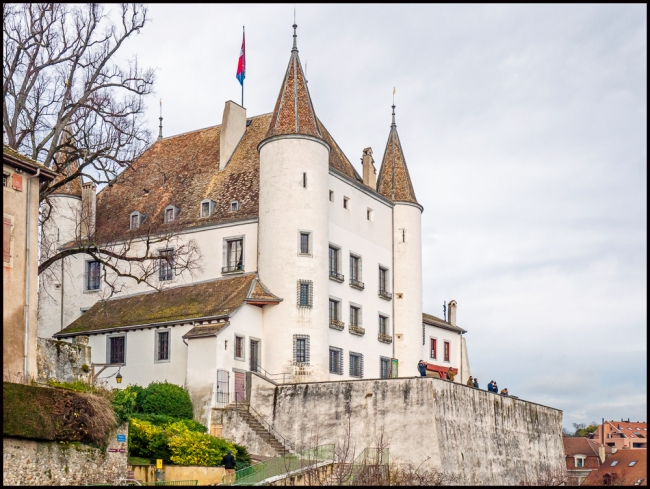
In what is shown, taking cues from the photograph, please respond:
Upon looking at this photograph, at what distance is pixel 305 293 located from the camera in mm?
48812

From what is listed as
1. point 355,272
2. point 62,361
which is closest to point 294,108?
point 355,272

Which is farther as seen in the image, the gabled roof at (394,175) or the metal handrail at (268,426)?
the gabled roof at (394,175)

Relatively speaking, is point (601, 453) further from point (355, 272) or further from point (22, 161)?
point (22, 161)

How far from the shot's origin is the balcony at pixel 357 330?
51938 millimetres

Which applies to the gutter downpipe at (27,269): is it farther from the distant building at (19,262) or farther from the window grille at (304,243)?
the window grille at (304,243)

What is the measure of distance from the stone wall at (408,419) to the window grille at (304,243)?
21.2 feet

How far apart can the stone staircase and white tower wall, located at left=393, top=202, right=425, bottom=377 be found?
1192 centimetres

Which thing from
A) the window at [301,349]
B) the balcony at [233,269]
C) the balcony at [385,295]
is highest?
the balcony at [233,269]

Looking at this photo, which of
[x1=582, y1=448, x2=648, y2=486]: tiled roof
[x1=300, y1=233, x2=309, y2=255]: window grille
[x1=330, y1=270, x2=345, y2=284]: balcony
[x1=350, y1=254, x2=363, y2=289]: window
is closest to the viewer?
[x1=300, y1=233, x2=309, y2=255]: window grille

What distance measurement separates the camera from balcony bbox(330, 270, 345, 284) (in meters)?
51.1

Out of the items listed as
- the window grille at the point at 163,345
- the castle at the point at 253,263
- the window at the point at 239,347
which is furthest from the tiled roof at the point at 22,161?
the window grille at the point at 163,345

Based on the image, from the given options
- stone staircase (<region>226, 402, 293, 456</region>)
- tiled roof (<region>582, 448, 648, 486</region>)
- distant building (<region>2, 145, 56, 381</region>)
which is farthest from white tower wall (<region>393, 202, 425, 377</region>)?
tiled roof (<region>582, 448, 648, 486</region>)

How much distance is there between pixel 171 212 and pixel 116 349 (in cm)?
824

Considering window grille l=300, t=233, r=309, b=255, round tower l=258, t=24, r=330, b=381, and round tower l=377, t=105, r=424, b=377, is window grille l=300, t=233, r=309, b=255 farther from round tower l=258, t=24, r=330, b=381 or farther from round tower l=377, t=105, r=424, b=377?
round tower l=377, t=105, r=424, b=377
